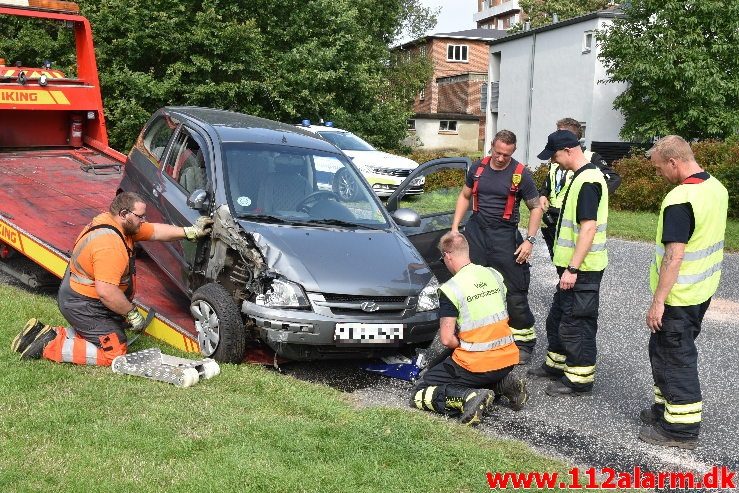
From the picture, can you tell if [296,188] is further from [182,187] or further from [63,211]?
[63,211]

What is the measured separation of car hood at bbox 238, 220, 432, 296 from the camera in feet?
18.7

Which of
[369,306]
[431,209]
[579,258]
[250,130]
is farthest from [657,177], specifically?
[369,306]

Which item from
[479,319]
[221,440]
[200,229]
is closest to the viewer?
[221,440]

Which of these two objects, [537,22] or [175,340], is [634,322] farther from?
[537,22]

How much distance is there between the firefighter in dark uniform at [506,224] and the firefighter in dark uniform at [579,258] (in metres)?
0.48

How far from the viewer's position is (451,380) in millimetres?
5359

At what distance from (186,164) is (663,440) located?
14.5ft

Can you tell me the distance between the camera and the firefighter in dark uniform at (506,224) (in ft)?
20.8

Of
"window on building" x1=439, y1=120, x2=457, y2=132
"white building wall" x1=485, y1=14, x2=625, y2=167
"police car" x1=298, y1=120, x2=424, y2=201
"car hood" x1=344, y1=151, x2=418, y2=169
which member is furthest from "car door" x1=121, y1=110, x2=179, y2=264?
"window on building" x1=439, y1=120, x2=457, y2=132

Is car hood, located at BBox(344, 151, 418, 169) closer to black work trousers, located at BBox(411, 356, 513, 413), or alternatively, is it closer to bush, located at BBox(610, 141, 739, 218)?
bush, located at BBox(610, 141, 739, 218)

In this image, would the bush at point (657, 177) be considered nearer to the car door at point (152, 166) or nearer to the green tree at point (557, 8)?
the car door at point (152, 166)

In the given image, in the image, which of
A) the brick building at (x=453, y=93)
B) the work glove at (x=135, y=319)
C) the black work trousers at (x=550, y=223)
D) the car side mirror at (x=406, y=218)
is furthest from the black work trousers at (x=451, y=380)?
the brick building at (x=453, y=93)

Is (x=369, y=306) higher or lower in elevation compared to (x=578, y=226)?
lower

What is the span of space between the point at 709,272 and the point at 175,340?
3.82 meters
